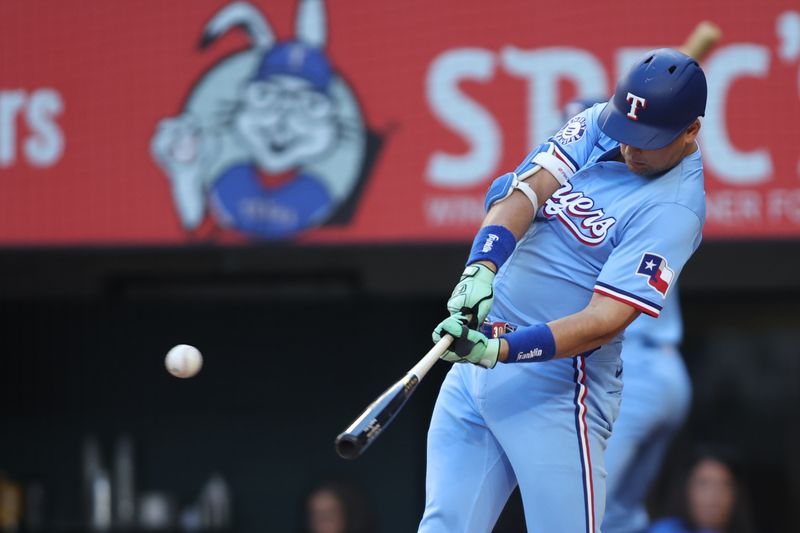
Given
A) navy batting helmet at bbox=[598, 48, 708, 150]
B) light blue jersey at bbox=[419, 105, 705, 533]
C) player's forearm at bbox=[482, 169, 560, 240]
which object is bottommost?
light blue jersey at bbox=[419, 105, 705, 533]

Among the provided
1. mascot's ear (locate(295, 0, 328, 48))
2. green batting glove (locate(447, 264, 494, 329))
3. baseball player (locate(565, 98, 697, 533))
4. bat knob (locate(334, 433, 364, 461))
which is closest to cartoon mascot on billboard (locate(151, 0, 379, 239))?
mascot's ear (locate(295, 0, 328, 48))

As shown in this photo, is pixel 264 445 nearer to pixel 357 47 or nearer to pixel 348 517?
pixel 348 517

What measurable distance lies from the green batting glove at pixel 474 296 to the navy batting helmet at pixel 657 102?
1.48ft

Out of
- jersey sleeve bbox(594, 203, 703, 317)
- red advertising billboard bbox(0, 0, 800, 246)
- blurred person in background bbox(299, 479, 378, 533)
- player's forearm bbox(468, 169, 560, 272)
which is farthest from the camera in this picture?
blurred person in background bbox(299, 479, 378, 533)

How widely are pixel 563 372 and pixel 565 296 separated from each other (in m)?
0.19

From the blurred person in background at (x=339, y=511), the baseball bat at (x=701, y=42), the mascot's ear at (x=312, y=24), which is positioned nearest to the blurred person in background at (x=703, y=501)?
the blurred person in background at (x=339, y=511)

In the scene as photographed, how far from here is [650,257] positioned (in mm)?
3057

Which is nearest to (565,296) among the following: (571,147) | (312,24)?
(571,147)

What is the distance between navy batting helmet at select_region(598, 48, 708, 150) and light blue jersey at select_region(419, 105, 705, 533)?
141 mm

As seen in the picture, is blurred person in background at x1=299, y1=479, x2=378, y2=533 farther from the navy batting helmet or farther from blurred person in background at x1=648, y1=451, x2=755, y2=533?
the navy batting helmet

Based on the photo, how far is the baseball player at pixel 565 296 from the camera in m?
3.05

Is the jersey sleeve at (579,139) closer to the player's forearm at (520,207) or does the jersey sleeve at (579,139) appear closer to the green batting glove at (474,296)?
A: the player's forearm at (520,207)

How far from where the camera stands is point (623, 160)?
3.31 metres

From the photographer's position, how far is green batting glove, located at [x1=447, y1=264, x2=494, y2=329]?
3.02 m
